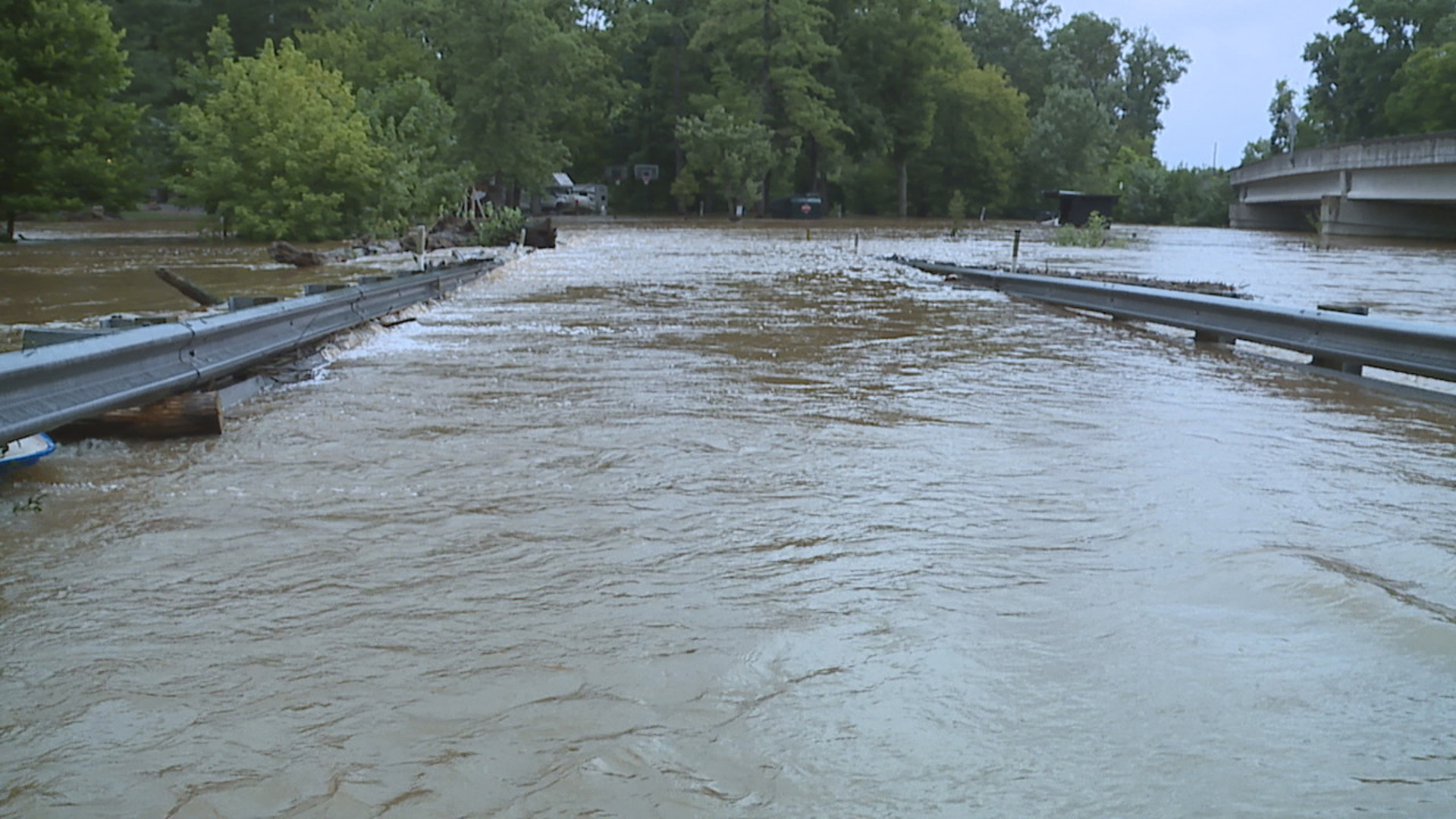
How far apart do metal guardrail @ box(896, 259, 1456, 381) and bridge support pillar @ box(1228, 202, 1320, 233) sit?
69.0m

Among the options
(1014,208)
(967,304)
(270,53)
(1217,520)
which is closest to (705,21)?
(1014,208)

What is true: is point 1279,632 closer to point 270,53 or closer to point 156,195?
point 270,53

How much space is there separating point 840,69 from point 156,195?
47.3 meters

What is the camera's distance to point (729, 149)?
83125 millimetres

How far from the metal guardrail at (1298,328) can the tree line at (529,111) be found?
22531mm

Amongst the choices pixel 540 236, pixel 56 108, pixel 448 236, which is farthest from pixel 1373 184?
pixel 56 108

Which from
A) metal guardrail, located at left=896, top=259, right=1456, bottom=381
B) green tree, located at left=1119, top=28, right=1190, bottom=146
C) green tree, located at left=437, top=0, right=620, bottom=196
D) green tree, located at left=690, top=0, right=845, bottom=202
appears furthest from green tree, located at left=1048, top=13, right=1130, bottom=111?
metal guardrail, located at left=896, top=259, right=1456, bottom=381

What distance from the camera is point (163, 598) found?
171 inches

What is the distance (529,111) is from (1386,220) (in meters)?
43.3

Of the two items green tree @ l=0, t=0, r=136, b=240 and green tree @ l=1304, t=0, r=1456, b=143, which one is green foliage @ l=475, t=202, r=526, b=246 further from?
green tree @ l=1304, t=0, r=1456, b=143

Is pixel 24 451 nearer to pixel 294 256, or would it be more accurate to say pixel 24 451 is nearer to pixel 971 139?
pixel 294 256

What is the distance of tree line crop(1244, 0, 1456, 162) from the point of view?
8500 centimetres

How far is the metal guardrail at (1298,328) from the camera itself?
31.5 ft

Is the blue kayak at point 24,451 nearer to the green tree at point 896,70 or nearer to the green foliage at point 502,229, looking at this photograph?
the green foliage at point 502,229
